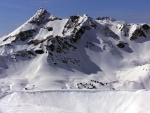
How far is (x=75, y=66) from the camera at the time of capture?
91500 millimetres

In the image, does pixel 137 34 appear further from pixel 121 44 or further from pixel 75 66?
pixel 75 66

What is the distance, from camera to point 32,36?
379 ft

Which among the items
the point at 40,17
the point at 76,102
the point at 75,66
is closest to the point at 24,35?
the point at 40,17

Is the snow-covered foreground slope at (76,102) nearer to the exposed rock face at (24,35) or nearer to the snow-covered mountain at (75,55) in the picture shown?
the snow-covered mountain at (75,55)

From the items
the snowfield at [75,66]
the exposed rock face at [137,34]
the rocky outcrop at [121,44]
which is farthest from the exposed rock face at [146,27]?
the rocky outcrop at [121,44]

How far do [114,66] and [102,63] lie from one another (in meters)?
3.82

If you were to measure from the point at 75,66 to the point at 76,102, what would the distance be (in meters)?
60.5

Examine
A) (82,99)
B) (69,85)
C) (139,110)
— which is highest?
(69,85)

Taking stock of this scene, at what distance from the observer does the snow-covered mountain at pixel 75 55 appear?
78.2 m

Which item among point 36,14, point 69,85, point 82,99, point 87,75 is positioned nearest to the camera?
point 82,99

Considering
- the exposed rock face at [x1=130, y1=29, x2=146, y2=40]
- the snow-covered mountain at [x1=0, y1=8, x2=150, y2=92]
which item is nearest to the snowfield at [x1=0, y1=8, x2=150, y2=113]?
the snow-covered mountain at [x1=0, y1=8, x2=150, y2=92]

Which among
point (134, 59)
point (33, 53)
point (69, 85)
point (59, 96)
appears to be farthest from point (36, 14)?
point (59, 96)

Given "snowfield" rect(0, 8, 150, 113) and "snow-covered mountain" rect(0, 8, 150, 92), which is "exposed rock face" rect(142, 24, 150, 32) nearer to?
"snow-covered mountain" rect(0, 8, 150, 92)

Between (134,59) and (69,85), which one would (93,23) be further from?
(69,85)
